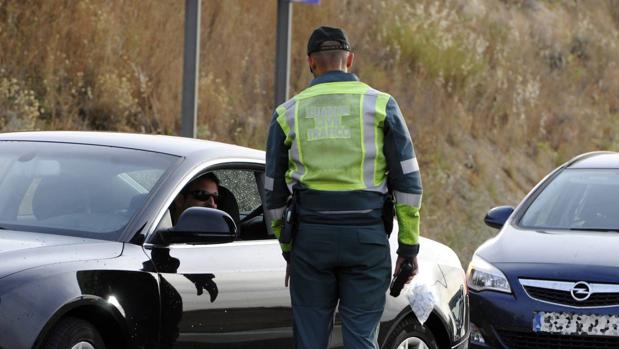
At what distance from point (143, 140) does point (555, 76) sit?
20.1 metres

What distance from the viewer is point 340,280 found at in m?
6.57

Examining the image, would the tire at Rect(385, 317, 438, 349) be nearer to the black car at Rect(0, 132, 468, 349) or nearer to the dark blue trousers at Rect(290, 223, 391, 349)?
the black car at Rect(0, 132, 468, 349)

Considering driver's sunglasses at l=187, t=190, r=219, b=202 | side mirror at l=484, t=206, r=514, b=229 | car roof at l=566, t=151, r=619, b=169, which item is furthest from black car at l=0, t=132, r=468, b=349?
car roof at l=566, t=151, r=619, b=169

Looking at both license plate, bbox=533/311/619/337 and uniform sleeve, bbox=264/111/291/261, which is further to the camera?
license plate, bbox=533/311/619/337

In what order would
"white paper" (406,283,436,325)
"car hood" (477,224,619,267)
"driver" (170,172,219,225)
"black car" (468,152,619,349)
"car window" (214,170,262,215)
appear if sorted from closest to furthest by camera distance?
1. "driver" (170,172,219,225)
2. "white paper" (406,283,436,325)
3. "car window" (214,170,262,215)
4. "black car" (468,152,619,349)
5. "car hood" (477,224,619,267)

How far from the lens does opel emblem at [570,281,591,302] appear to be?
29.9ft

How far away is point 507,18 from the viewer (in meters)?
27.8

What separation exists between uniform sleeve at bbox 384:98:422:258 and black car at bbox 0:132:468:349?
0.76 m

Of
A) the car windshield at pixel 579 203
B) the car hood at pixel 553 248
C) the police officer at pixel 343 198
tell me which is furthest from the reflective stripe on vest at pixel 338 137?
the car windshield at pixel 579 203

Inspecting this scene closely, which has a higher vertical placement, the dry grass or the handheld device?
the handheld device

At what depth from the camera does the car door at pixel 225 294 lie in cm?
656

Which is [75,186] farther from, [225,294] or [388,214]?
[388,214]

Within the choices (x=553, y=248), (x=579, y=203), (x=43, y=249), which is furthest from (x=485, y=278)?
(x=43, y=249)

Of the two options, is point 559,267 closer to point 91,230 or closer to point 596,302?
point 596,302
